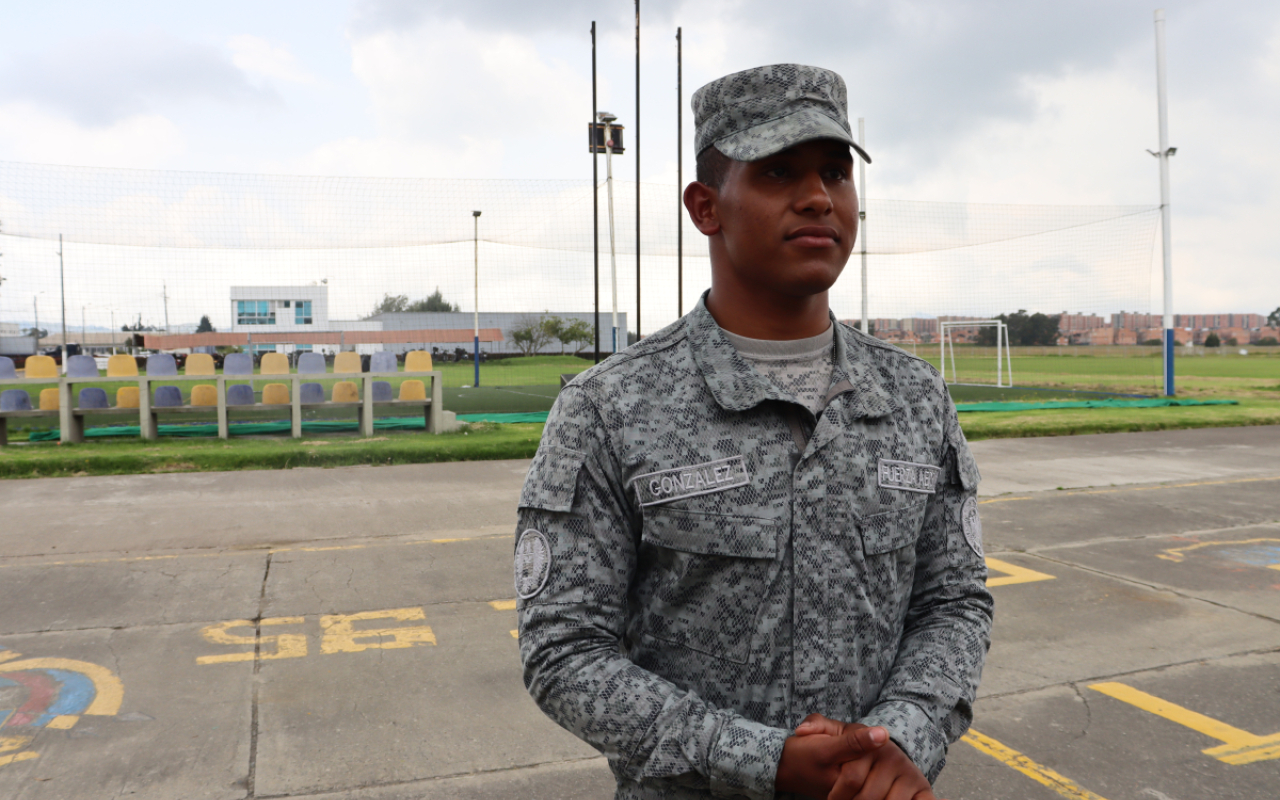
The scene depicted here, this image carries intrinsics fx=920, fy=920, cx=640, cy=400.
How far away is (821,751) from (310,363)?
12366 mm

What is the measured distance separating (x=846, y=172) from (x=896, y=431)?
1.35 feet

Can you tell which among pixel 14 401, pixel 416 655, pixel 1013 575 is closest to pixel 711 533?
pixel 416 655

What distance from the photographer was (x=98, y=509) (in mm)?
7305

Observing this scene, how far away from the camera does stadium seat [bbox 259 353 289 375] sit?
40.5 feet

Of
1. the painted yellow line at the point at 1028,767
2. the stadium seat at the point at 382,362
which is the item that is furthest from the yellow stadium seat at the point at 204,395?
the painted yellow line at the point at 1028,767

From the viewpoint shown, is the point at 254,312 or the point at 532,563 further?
the point at 254,312

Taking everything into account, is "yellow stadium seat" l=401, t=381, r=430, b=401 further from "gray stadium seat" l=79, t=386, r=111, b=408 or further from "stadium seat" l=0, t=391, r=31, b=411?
"stadium seat" l=0, t=391, r=31, b=411

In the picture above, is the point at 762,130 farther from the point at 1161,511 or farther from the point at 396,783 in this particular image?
the point at 1161,511

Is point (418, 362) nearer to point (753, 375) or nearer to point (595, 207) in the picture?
point (595, 207)

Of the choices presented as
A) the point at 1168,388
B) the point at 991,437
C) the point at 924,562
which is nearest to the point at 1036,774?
the point at 924,562

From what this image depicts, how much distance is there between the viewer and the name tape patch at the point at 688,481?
1.31 metres

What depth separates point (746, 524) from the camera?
1313 millimetres

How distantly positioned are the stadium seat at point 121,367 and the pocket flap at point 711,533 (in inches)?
470

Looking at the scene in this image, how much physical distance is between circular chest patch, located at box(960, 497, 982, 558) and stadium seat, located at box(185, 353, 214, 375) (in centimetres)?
1215
